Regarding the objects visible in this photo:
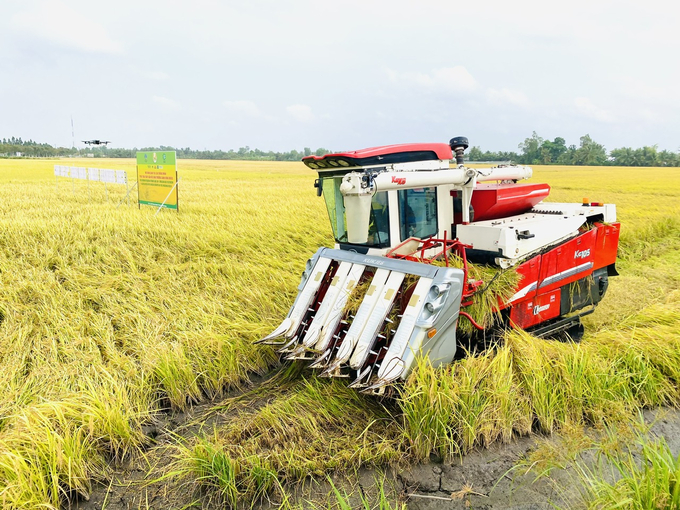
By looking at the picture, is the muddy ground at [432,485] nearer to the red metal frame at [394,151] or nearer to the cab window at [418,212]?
the cab window at [418,212]

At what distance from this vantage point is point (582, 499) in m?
2.63

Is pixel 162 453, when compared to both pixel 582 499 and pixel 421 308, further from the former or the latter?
pixel 582 499

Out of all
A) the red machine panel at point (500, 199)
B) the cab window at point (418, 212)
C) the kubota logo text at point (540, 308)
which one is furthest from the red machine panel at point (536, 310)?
the cab window at point (418, 212)

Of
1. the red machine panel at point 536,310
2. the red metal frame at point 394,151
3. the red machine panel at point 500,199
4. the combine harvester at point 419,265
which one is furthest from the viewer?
the red machine panel at point 500,199

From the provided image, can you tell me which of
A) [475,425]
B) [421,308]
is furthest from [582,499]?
[421,308]

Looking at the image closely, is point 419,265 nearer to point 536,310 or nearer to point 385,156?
point 385,156

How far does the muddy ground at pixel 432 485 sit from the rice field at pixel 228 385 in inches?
3.1

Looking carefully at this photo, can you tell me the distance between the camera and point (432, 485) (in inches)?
121

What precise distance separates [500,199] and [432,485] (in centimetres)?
→ 337

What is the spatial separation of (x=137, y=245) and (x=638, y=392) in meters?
7.36

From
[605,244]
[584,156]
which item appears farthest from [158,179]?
[584,156]

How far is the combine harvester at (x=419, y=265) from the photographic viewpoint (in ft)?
12.7

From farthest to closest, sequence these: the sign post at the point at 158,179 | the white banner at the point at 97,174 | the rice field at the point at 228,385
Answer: the white banner at the point at 97,174 → the sign post at the point at 158,179 → the rice field at the point at 228,385

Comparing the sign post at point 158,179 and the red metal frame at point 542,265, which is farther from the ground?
the sign post at point 158,179
